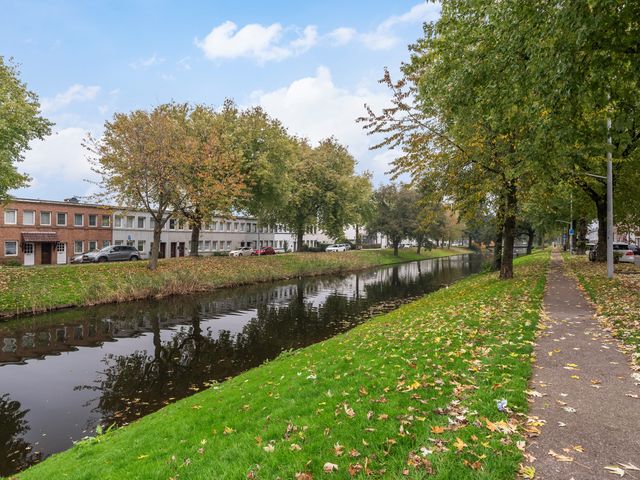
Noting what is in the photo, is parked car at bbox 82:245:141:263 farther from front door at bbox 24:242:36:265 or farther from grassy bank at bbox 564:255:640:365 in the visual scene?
grassy bank at bbox 564:255:640:365

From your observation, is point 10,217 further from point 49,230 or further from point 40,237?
point 49,230

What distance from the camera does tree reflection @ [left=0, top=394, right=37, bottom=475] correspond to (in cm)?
884

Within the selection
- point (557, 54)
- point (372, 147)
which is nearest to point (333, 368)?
point (557, 54)

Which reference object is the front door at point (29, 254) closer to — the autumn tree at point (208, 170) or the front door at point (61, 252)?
the front door at point (61, 252)

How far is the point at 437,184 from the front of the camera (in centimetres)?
2230

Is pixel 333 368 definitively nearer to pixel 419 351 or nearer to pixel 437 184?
pixel 419 351

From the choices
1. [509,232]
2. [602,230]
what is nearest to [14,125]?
[509,232]

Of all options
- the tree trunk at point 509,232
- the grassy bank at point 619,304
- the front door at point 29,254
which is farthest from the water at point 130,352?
the front door at point 29,254

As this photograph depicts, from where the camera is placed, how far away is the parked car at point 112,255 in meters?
44.4

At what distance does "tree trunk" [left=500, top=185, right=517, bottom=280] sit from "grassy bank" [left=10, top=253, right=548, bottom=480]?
10616 mm

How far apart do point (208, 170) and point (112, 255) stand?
800 inches

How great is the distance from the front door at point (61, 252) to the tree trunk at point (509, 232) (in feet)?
165

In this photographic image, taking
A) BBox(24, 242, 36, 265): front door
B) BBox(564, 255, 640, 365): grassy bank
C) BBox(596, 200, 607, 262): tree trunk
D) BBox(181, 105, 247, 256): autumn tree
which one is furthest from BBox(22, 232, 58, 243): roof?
BBox(596, 200, 607, 262): tree trunk

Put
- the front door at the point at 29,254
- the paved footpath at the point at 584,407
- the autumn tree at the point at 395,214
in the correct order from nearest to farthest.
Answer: the paved footpath at the point at 584,407, the front door at the point at 29,254, the autumn tree at the point at 395,214
